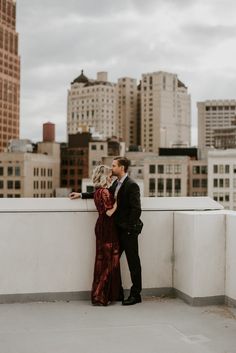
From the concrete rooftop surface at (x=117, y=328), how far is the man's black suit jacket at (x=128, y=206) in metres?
0.90

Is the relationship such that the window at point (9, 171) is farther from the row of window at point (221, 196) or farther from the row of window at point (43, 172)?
the row of window at point (221, 196)

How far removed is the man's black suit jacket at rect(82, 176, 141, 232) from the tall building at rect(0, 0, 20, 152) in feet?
586

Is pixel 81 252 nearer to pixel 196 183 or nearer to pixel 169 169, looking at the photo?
pixel 169 169

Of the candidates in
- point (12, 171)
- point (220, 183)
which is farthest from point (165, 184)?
point (12, 171)

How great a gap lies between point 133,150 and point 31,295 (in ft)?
461

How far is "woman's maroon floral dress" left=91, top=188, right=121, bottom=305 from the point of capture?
6023 mm

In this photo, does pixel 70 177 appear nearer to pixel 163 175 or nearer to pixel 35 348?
pixel 163 175

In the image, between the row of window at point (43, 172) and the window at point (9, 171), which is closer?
the window at point (9, 171)

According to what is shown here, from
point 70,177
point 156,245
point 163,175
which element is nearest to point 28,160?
point 70,177

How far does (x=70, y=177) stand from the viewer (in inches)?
5118

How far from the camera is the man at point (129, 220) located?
5.99 meters

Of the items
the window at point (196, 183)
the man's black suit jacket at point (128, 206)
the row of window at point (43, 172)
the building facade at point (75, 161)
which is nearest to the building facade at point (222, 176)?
the window at point (196, 183)

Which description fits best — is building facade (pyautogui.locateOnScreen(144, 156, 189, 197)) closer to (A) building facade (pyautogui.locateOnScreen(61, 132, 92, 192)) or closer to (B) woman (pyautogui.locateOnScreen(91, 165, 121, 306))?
(A) building facade (pyautogui.locateOnScreen(61, 132, 92, 192))

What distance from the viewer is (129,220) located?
600 centimetres
